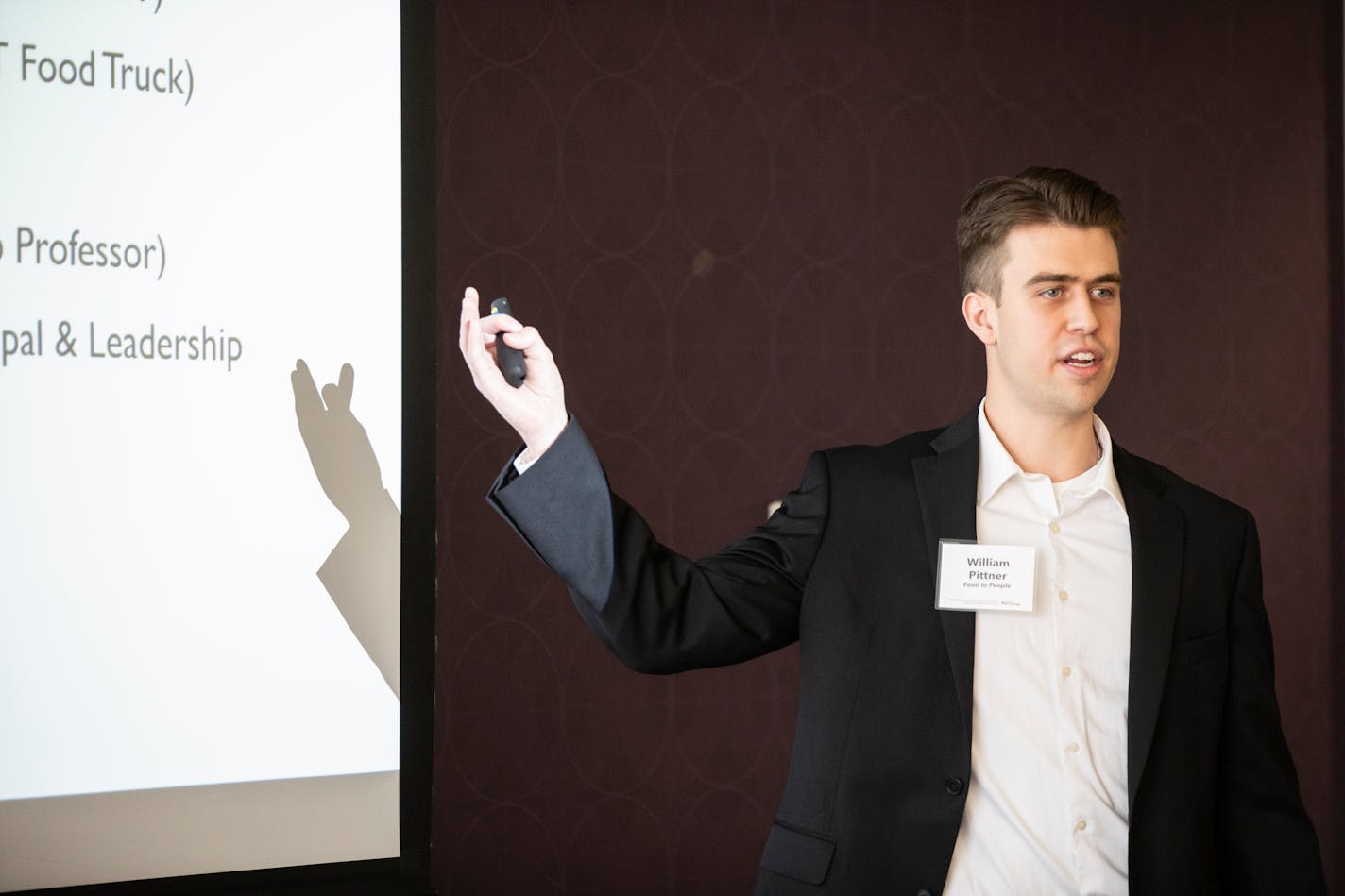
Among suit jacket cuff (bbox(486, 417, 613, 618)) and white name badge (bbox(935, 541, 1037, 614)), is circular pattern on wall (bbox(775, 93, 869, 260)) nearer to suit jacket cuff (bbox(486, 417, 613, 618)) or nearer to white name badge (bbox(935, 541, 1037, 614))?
white name badge (bbox(935, 541, 1037, 614))

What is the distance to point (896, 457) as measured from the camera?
1927 millimetres

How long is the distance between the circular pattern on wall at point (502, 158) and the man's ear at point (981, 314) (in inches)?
51.2

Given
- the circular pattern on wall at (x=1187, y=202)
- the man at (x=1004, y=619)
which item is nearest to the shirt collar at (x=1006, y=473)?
the man at (x=1004, y=619)

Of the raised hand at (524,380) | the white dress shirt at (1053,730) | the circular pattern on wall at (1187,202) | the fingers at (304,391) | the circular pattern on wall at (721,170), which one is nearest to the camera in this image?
the raised hand at (524,380)

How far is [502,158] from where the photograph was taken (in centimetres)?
293

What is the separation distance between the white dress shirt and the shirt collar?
0.06 feet

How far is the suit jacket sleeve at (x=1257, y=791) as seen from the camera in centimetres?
176

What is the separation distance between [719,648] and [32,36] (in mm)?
1551

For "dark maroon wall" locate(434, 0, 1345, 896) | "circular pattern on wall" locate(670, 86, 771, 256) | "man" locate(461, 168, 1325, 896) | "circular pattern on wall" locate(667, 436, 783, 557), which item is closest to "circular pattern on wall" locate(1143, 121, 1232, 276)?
"dark maroon wall" locate(434, 0, 1345, 896)

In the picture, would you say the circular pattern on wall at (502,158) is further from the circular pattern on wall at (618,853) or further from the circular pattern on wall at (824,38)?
the circular pattern on wall at (618,853)

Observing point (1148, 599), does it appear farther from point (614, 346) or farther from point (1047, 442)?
point (614, 346)

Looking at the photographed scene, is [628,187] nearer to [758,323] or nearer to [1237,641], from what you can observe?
[758,323]

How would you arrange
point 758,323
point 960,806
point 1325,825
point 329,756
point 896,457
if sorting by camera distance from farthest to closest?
point 1325,825, point 758,323, point 329,756, point 896,457, point 960,806

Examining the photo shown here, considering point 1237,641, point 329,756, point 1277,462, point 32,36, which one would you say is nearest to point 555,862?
point 329,756
